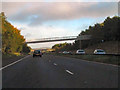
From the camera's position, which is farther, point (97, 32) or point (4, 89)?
point (97, 32)

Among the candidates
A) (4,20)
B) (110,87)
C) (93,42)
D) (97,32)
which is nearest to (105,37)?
(97,32)

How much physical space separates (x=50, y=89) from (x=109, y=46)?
7927 cm

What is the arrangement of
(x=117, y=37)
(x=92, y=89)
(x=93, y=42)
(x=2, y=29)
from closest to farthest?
(x=92, y=89) < (x=2, y=29) < (x=117, y=37) < (x=93, y=42)

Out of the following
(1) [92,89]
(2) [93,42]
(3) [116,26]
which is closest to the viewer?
Result: (1) [92,89]

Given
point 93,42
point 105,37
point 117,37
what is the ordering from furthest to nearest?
1. point 93,42
2. point 105,37
3. point 117,37

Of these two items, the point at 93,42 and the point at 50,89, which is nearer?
the point at 50,89

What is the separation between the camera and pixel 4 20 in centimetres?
5553

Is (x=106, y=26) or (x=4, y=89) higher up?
(x=106, y=26)

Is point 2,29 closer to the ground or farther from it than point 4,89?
farther from it

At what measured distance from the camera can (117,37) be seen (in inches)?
3164

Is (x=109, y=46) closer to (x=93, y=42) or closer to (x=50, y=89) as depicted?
(x=93, y=42)

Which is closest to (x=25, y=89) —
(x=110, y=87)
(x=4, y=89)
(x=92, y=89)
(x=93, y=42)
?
(x=4, y=89)

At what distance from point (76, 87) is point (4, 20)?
5006cm

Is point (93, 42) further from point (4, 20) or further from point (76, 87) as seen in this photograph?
point (76, 87)
